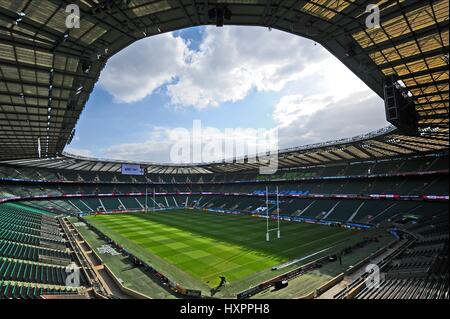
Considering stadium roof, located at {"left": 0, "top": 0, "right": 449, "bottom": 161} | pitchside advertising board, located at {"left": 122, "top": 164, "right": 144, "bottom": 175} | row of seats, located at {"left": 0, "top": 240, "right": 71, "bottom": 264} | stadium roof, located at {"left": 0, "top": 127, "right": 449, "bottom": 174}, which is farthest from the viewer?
pitchside advertising board, located at {"left": 122, "top": 164, "right": 144, "bottom": 175}

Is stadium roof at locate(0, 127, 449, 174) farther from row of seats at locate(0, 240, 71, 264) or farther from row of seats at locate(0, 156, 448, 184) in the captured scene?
row of seats at locate(0, 240, 71, 264)

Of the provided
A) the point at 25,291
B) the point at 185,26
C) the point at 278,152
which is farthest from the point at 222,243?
the point at 185,26

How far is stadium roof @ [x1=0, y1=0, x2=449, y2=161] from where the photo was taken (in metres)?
14.1

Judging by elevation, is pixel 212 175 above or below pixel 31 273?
above

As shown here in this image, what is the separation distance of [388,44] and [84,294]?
1177 inches

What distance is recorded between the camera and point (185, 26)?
16.3m

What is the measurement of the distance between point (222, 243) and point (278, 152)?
29.6 metres

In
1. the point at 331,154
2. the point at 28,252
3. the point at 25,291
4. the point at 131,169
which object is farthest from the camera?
the point at 131,169

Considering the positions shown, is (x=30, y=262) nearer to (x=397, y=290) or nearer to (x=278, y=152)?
(x=397, y=290)

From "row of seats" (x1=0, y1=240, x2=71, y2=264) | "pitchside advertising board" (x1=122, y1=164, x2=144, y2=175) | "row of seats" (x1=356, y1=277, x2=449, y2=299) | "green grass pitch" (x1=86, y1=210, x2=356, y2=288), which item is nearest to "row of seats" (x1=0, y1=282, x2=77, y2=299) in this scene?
"row of seats" (x1=0, y1=240, x2=71, y2=264)

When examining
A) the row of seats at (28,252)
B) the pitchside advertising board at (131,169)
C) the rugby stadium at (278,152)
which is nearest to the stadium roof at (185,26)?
the rugby stadium at (278,152)

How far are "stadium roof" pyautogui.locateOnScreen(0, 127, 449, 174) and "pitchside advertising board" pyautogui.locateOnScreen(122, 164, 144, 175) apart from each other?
5.42 feet

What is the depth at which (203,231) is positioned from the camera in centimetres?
4741

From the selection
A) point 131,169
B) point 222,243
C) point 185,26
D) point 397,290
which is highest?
point 185,26
